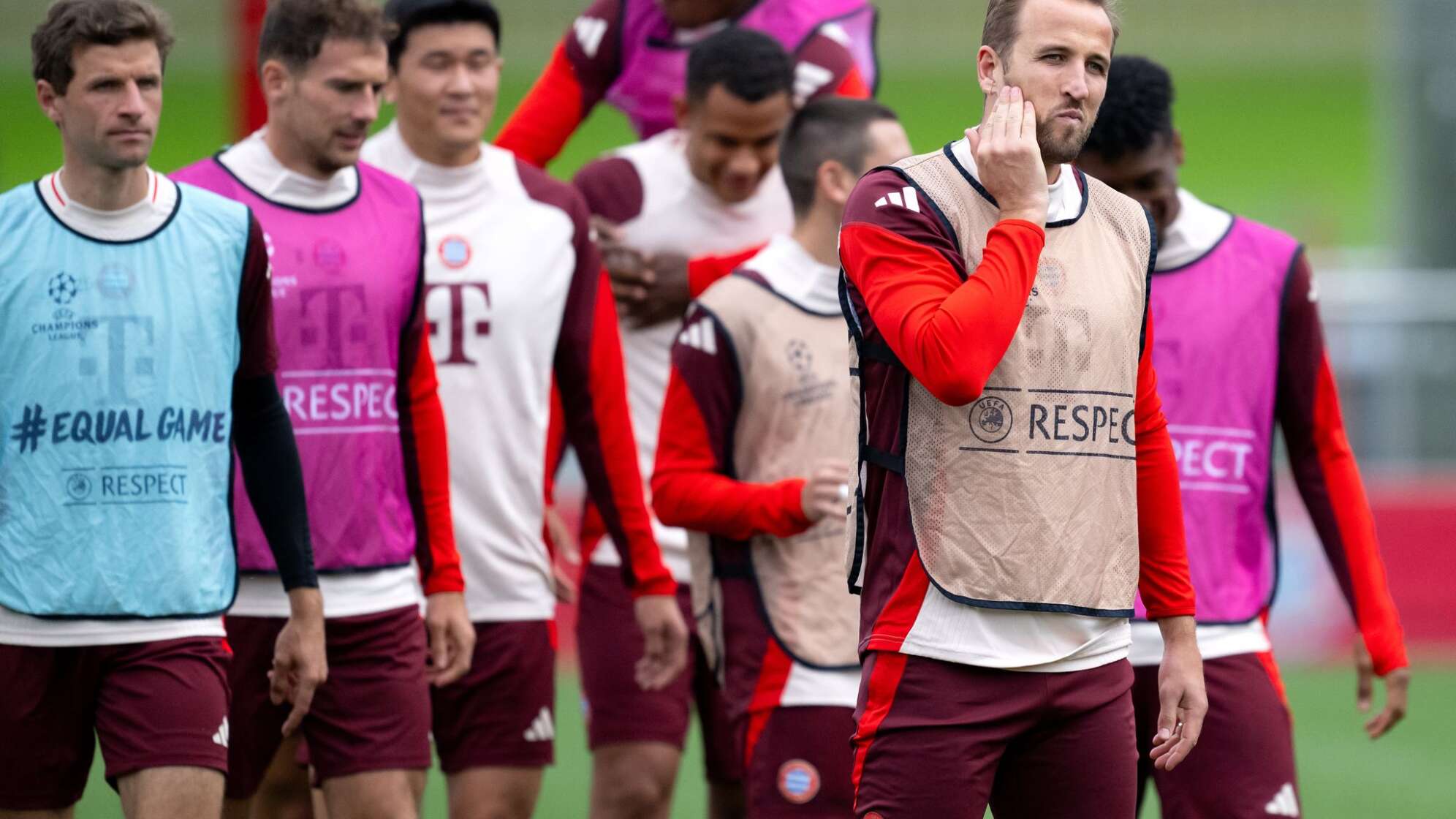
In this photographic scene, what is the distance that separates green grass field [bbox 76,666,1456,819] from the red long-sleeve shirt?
15.5 ft

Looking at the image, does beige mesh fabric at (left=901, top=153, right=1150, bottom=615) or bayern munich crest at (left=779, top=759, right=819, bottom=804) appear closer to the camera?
beige mesh fabric at (left=901, top=153, right=1150, bottom=615)

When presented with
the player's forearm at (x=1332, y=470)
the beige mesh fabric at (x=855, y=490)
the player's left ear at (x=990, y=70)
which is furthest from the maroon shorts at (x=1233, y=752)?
the player's left ear at (x=990, y=70)

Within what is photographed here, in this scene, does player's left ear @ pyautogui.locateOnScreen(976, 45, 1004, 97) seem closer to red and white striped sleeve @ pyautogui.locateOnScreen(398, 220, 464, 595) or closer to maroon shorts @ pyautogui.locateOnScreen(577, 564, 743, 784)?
red and white striped sleeve @ pyautogui.locateOnScreen(398, 220, 464, 595)

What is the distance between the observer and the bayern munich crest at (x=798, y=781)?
493 cm

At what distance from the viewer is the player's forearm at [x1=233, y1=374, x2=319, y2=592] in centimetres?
458

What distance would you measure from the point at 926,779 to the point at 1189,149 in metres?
24.5

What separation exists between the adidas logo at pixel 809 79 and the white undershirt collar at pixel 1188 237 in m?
1.62

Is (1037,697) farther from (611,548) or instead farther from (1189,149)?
(1189,149)

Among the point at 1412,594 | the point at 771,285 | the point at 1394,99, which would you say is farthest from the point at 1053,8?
the point at 1394,99

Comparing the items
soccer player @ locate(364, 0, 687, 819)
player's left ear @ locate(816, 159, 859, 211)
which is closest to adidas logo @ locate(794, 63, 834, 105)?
soccer player @ locate(364, 0, 687, 819)

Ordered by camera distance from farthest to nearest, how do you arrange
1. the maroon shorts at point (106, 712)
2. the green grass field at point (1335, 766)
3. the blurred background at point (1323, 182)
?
the blurred background at point (1323, 182) < the green grass field at point (1335, 766) < the maroon shorts at point (106, 712)

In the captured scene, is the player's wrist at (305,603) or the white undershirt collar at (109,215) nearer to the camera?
the white undershirt collar at (109,215)

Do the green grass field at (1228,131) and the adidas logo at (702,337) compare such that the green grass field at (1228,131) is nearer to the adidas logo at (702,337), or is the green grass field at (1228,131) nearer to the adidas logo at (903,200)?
the adidas logo at (702,337)

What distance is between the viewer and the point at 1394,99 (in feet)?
50.5
